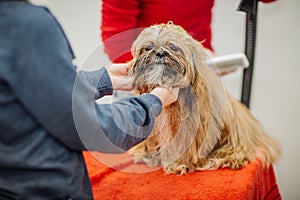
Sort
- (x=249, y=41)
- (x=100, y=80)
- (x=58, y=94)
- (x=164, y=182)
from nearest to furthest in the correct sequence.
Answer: (x=58, y=94) → (x=100, y=80) → (x=164, y=182) → (x=249, y=41)

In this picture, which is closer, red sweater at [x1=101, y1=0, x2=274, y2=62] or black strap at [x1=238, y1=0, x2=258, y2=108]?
red sweater at [x1=101, y1=0, x2=274, y2=62]

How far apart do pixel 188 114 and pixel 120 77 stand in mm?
167

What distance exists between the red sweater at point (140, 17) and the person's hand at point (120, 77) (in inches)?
0.6

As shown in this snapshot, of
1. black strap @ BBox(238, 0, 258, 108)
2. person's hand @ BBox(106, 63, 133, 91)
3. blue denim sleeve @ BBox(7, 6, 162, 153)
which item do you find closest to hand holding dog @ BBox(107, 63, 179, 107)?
person's hand @ BBox(106, 63, 133, 91)

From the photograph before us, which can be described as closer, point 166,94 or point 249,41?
point 166,94

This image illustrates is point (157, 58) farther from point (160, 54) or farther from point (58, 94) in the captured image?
point (58, 94)

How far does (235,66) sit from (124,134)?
18.4 inches

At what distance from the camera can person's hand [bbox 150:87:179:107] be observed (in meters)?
0.72

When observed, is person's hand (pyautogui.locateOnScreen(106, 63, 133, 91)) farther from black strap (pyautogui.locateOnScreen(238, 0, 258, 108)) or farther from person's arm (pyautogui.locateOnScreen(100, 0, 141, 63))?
black strap (pyautogui.locateOnScreen(238, 0, 258, 108))

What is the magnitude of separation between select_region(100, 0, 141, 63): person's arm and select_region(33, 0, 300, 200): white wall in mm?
65

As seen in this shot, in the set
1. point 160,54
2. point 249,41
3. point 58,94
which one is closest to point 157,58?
point 160,54

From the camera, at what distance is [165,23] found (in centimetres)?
76

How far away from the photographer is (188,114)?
833 mm

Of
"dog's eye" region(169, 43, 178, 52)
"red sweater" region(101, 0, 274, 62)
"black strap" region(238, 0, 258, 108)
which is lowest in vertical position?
"black strap" region(238, 0, 258, 108)
